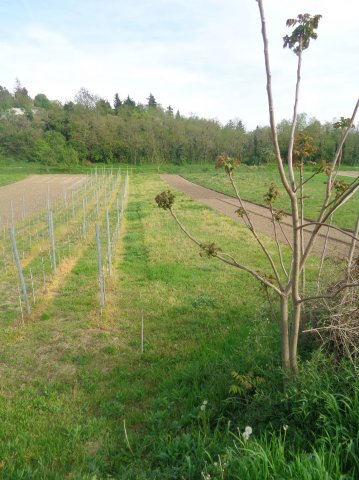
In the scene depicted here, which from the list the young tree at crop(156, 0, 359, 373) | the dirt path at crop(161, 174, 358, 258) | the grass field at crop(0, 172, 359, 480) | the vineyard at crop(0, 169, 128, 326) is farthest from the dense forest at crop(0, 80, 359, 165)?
the young tree at crop(156, 0, 359, 373)

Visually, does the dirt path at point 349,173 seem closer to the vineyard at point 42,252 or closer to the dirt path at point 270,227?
the dirt path at point 270,227

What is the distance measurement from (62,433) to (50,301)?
10.5ft

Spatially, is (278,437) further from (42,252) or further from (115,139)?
(115,139)

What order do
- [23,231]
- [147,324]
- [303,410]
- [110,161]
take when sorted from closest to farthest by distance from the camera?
1. [303,410]
2. [147,324]
3. [23,231]
4. [110,161]

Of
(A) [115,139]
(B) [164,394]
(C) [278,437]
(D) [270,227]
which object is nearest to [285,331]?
(C) [278,437]

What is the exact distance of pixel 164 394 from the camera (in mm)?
3346

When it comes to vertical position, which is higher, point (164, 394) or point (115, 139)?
point (115, 139)

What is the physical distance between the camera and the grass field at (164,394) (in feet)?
6.89

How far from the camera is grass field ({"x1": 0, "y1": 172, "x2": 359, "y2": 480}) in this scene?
82.7 inches

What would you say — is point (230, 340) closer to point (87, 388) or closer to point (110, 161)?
point (87, 388)

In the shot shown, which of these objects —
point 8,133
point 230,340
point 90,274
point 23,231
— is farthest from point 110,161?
point 230,340

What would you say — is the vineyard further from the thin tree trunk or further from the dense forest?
the dense forest

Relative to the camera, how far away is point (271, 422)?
2.36m

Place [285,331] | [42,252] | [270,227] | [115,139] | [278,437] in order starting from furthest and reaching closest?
[115,139] → [270,227] → [42,252] → [285,331] → [278,437]
